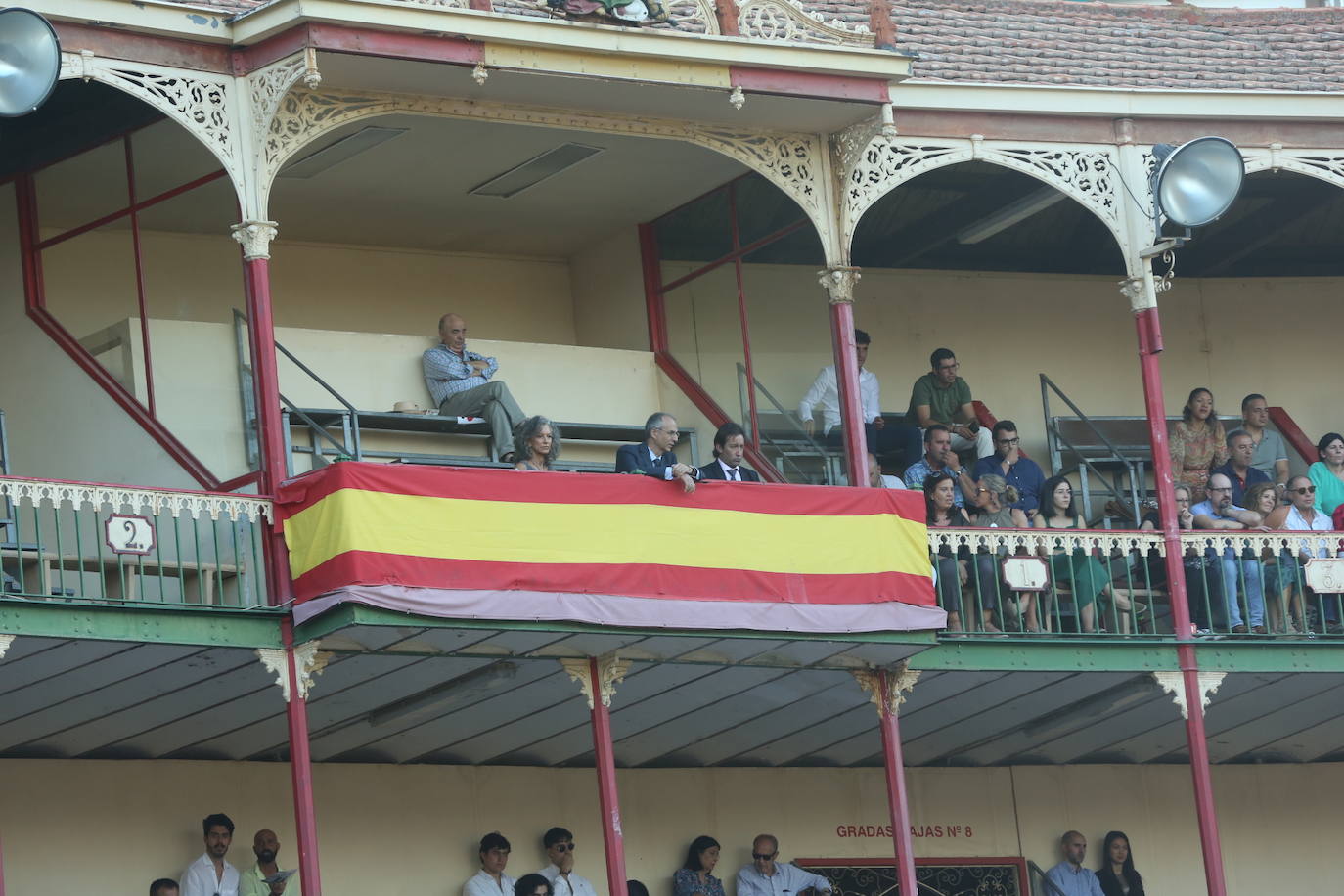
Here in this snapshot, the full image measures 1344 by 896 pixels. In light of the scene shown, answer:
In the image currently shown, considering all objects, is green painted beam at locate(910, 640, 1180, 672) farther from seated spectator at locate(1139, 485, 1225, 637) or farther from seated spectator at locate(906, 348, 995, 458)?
seated spectator at locate(906, 348, 995, 458)

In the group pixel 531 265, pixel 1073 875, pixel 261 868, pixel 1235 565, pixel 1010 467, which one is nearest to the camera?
pixel 261 868

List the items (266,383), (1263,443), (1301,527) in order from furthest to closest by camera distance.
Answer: (1263,443), (1301,527), (266,383)

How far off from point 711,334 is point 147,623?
711 centimetres

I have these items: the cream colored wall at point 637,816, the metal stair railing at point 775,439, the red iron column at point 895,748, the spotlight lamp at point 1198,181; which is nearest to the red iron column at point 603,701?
the red iron column at point 895,748

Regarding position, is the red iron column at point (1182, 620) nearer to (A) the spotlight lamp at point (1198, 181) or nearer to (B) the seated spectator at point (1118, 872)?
(A) the spotlight lamp at point (1198, 181)

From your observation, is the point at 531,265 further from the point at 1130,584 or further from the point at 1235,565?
the point at 1235,565

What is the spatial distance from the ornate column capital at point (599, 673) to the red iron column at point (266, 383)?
2008mm

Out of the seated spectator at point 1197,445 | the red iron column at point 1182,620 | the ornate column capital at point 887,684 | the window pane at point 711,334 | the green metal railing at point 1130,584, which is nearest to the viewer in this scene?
the ornate column capital at point 887,684

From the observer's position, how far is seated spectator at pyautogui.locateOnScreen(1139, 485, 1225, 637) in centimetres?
1902

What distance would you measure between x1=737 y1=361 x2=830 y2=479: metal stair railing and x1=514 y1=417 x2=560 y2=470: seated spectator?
402cm

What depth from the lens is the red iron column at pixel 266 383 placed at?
1598 centimetres

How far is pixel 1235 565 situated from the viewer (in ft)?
62.8

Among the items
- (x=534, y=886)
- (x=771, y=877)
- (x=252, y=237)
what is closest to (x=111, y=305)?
(x=252, y=237)

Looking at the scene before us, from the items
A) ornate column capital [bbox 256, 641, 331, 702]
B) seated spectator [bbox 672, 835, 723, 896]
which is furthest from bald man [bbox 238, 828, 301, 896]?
seated spectator [bbox 672, 835, 723, 896]
